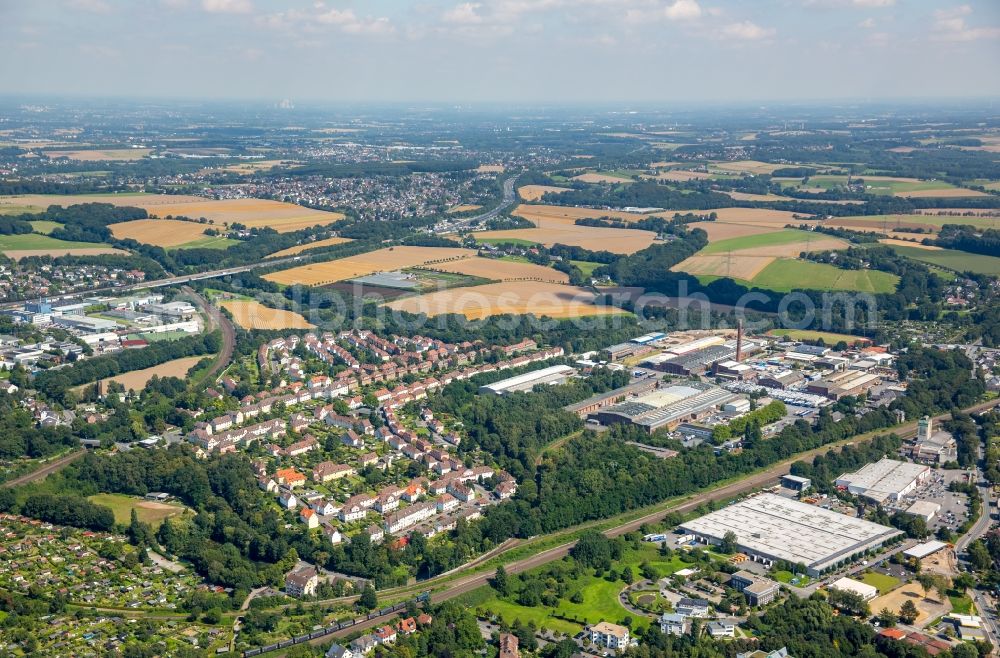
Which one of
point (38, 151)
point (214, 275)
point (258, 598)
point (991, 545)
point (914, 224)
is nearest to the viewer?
point (258, 598)

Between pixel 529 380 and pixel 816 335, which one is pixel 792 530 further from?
pixel 816 335


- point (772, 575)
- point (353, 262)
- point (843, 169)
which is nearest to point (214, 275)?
point (353, 262)

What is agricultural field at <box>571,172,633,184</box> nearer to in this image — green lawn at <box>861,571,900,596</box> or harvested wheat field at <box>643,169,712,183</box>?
harvested wheat field at <box>643,169,712,183</box>

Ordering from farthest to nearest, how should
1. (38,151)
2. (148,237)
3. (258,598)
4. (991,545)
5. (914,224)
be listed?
1. (38,151)
2. (914,224)
3. (148,237)
4. (991,545)
5. (258,598)

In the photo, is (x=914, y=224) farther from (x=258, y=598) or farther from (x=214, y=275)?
(x=258, y=598)

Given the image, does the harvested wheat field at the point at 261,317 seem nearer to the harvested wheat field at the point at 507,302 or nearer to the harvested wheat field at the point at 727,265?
the harvested wheat field at the point at 507,302

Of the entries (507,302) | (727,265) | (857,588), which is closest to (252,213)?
(507,302)
